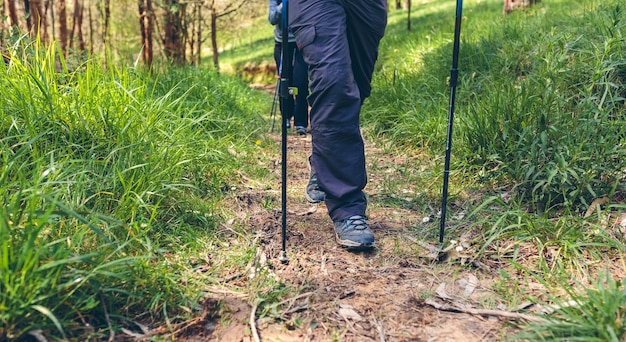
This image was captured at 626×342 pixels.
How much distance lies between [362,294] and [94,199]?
123 cm

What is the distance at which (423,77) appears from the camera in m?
5.13

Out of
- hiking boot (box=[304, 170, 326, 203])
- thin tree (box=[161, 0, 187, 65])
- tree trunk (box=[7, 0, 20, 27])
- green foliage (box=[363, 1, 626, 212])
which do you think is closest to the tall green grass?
hiking boot (box=[304, 170, 326, 203])

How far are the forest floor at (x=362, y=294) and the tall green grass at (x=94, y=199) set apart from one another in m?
0.20

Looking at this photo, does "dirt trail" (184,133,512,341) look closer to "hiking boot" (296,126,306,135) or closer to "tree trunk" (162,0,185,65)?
"hiking boot" (296,126,306,135)

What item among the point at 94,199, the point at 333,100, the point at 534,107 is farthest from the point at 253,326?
the point at 534,107

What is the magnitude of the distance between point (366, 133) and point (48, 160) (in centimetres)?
292

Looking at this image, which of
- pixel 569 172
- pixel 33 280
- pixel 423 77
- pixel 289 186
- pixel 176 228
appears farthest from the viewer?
pixel 423 77

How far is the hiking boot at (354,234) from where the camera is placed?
2.42 m

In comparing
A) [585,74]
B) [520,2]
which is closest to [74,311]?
[585,74]

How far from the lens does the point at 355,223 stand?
2473 millimetres

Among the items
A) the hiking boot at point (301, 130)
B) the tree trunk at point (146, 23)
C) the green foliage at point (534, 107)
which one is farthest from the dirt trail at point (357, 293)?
the tree trunk at point (146, 23)

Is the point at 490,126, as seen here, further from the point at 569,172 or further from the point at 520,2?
the point at 520,2

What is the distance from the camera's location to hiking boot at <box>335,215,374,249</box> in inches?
95.2

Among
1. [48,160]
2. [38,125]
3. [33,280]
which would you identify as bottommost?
[33,280]
